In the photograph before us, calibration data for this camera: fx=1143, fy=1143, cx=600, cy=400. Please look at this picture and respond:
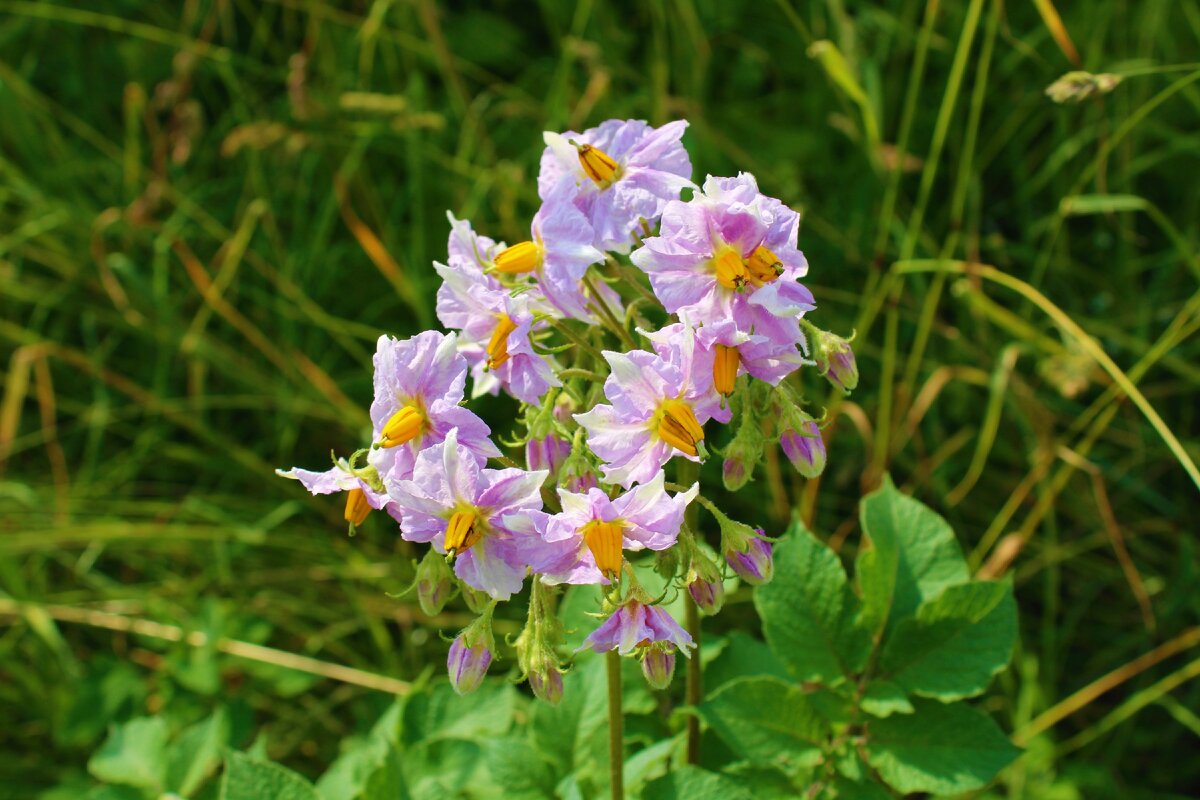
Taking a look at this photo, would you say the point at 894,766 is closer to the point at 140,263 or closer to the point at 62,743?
the point at 62,743

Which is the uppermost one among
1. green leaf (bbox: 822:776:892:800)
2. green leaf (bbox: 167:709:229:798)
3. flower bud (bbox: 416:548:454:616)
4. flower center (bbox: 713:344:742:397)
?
flower center (bbox: 713:344:742:397)

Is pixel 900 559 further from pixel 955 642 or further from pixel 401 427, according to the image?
pixel 401 427

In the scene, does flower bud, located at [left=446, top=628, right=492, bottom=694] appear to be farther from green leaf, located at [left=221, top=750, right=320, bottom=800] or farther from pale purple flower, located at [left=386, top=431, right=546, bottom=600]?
green leaf, located at [left=221, top=750, right=320, bottom=800]

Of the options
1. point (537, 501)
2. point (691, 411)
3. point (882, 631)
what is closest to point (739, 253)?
point (691, 411)

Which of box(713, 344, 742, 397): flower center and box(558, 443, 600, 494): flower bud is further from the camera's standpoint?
box(558, 443, 600, 494): flower bud

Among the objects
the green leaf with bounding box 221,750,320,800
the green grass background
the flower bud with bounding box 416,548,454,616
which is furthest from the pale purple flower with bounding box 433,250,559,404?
the green grass background

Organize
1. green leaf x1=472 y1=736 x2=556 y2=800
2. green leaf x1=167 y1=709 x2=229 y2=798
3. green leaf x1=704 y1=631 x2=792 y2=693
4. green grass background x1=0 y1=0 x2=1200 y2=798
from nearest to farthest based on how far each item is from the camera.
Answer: green leaf x1=472 y1=736 x2=556 y2=800 → green leaf x1=704 y1=631 x2=792 y2=693 → green leaf x1=167 y1=709 x2=229 y2=798 → green grass background x1=0 y1=0 x2=1200 y2=798

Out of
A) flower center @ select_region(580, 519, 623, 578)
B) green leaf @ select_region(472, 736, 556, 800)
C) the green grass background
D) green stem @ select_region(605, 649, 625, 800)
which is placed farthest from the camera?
Result: the green grass background
